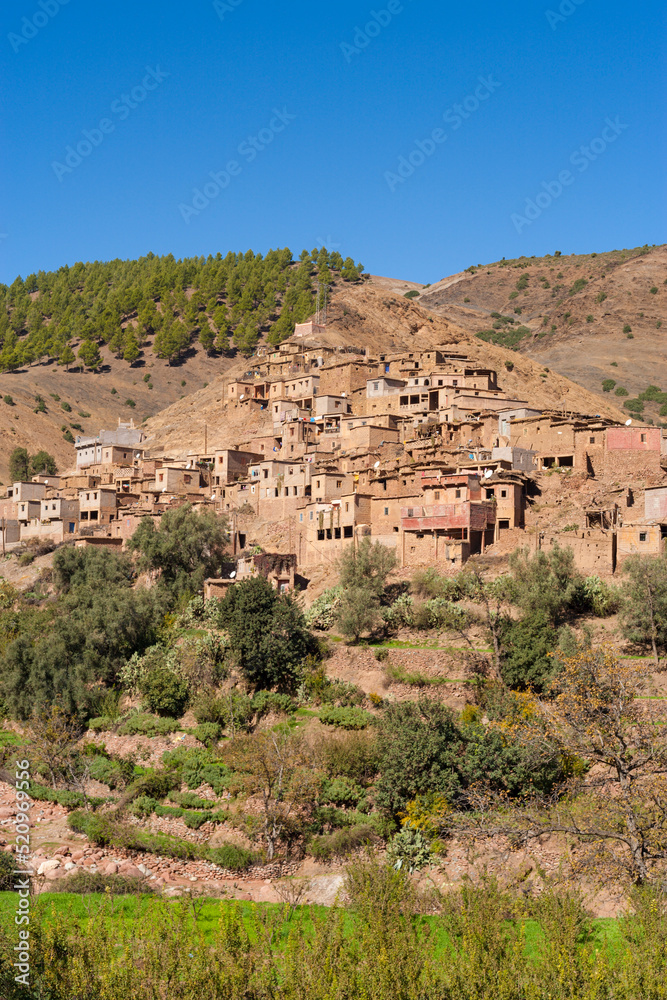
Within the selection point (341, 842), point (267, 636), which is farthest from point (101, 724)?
point (341, 842)

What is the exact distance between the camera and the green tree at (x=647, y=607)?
2911 cm

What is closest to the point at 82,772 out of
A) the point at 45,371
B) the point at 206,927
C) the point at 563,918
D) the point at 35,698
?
the point at 35,698

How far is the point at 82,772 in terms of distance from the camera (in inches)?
1146

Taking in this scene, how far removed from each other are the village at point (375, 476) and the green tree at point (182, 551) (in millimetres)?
1316

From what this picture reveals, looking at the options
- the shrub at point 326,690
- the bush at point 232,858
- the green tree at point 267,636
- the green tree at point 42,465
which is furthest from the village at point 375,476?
the bush at point 232,858

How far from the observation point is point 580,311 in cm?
12681

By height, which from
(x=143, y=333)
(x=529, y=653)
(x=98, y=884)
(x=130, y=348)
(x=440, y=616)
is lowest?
(x=98, y=884)

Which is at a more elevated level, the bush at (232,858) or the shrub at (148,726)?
the shrub at (148,726)

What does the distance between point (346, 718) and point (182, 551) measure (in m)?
14.0

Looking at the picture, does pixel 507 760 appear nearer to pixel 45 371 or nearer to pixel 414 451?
pixel 414 451

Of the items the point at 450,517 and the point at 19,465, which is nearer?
the point at 450,517

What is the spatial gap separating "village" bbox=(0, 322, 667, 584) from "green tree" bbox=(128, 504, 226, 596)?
132cm

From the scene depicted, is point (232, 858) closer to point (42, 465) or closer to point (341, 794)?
point (341, 794)

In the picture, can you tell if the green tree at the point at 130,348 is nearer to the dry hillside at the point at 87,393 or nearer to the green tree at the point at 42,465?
the dry hillside at the point at 87,393
